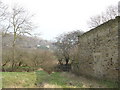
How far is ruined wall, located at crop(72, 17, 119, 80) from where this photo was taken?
330 inches

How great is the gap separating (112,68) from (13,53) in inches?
600

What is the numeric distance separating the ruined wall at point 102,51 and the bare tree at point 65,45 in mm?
13470

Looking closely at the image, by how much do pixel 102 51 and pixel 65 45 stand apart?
18.7 m

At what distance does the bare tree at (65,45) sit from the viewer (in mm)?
27047

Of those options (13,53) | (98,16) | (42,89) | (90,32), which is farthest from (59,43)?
(42,89)

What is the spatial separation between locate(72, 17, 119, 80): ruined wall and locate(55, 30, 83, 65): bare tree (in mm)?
13470

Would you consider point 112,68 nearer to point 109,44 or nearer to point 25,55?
point 109,44

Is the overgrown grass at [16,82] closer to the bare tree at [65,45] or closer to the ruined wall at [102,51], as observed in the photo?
the ruined wall at [102,51]

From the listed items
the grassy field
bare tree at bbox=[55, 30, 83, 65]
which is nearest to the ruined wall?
the grassy field

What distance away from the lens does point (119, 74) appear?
310 inches

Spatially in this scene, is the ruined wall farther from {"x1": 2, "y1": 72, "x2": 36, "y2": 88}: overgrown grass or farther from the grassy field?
{"x1": 2, "y1": 72, "x2": 36, "y2": 88}: overgrown grass

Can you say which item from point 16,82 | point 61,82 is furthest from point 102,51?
point 16,82

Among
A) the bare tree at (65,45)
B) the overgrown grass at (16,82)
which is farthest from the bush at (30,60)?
the overgrown grass at (16,82)

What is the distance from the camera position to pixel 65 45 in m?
28.4
